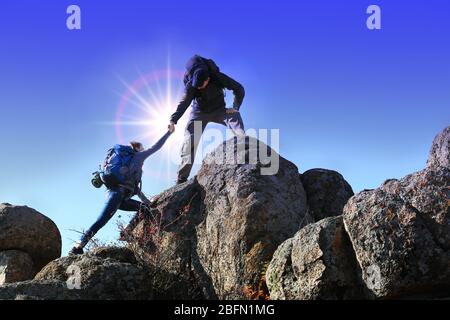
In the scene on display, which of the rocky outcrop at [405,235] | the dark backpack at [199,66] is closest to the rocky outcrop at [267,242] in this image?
the rocky outcrop at [405,235]

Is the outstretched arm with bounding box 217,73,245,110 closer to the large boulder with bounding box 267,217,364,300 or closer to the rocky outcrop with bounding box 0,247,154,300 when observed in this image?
the rocky outcrop with bounding box 0,247,154,300

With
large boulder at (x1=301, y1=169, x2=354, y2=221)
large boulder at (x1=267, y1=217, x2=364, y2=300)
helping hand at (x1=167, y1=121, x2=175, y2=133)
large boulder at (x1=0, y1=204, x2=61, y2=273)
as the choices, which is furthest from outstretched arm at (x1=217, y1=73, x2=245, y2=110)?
large boulder at (x1=267, y1=217, x2=364, y2=300)

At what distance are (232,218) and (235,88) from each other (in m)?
4.90

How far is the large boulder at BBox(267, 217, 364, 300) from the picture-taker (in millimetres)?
8633

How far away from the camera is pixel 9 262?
579 inches

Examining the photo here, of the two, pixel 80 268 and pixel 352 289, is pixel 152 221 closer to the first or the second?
pixel 80 268

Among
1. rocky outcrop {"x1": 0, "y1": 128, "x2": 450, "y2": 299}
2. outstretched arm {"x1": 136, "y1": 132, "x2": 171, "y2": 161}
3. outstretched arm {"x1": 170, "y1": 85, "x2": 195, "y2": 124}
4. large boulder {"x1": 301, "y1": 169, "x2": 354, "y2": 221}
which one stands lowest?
rocky outcrop {"x1": 0, "y1": 128, "x2": 450, "y2": 299}

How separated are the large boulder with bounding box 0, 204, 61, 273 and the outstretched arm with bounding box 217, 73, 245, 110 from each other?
6267 mm

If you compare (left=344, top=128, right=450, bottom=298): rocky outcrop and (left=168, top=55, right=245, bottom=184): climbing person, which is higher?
(left=168, top=55, right=245, bottom=184): climbing person

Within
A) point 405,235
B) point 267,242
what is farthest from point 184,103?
point 405,235

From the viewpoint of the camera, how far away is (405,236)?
26.8 feet

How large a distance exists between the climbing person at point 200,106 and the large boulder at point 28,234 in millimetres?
4112
